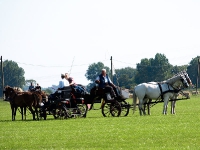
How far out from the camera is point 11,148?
1698 centimetres

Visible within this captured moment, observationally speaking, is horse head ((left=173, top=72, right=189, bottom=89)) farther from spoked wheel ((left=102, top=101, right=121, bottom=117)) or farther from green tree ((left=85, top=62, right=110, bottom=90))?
green tree ((left=85, top=62, right=110, bottom=90))

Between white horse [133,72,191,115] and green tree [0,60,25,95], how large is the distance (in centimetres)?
13459

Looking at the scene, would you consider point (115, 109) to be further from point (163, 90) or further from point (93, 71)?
point (93, 71)

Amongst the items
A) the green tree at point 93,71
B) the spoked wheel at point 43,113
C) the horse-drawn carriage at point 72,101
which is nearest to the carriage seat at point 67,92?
the horse-drawn carriage at point 72,101

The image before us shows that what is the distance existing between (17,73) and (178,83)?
14116 cm

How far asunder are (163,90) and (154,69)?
362ft

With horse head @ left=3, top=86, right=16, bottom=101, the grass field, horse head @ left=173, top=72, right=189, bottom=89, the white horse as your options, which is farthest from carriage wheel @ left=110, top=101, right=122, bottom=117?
horse head @ left=3, top=86, right=16, bottom=101

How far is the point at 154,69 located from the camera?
140000 mm

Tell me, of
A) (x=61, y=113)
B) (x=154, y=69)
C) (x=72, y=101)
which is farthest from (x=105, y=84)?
(x=154, y=69)

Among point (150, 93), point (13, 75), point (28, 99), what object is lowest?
point (28, 99)

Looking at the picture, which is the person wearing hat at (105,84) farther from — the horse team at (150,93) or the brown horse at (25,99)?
the brown horse at (25,99)

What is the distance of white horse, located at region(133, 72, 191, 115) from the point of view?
29.8 metres

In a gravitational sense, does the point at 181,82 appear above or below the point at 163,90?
above

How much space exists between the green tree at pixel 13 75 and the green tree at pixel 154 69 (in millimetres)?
34163
